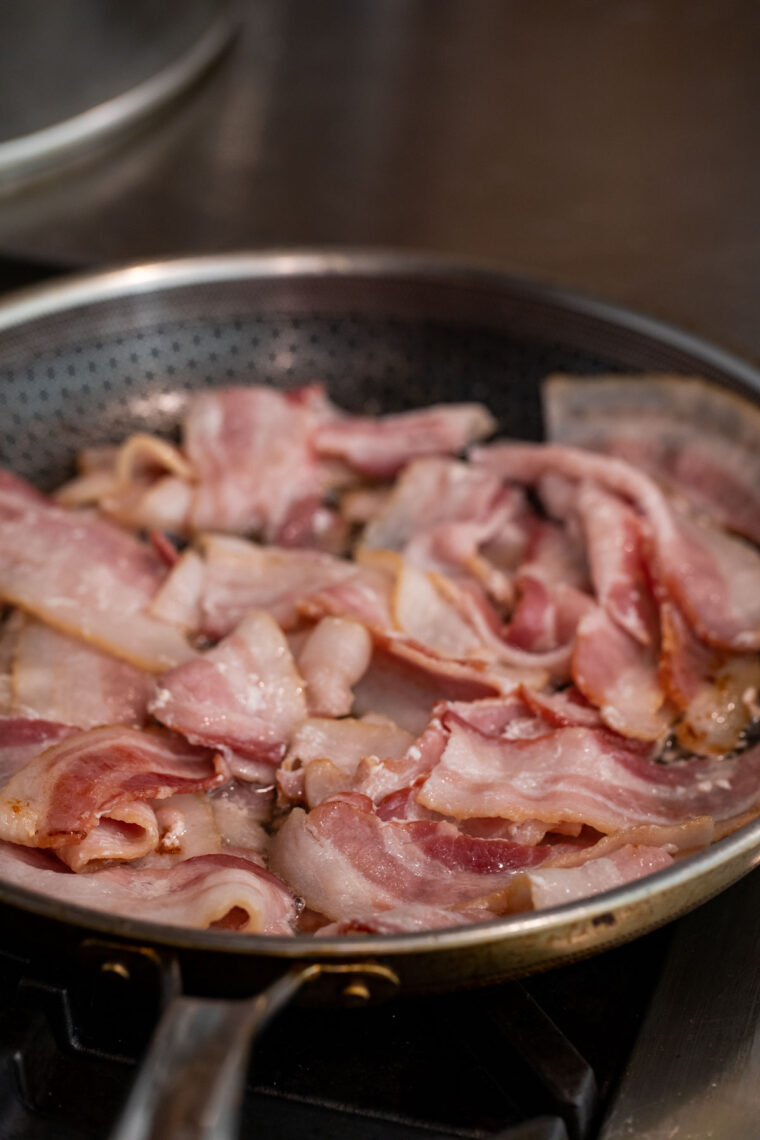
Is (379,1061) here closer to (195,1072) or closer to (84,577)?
(195,1072)

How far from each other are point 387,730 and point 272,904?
0.92 ft

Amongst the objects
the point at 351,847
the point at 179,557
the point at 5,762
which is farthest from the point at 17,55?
the point at 351,847

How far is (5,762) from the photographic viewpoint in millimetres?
1221

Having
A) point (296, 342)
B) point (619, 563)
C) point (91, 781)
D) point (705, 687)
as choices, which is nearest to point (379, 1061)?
point (91, 781)

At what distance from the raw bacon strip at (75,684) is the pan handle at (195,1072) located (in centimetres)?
56

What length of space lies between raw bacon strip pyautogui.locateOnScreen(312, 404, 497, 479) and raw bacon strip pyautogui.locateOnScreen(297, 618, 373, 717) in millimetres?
403

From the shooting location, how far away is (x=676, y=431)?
1.64 meters

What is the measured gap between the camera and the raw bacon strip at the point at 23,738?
4.01 feet

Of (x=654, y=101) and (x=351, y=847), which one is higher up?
(x=654, y=101)

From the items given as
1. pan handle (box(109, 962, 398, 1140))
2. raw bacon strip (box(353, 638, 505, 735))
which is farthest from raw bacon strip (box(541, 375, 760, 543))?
pan handle (box(109, 962, 398, 1140))

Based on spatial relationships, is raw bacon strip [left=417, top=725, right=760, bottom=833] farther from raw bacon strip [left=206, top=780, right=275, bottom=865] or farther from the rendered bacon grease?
raw bacon strip [left=206, top=780, right=275, bottom=865]

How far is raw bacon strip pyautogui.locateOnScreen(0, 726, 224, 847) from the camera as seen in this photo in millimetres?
1085

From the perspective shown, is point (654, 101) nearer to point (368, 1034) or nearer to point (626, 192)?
point (626, 192)

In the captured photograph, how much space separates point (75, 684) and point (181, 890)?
38cm
